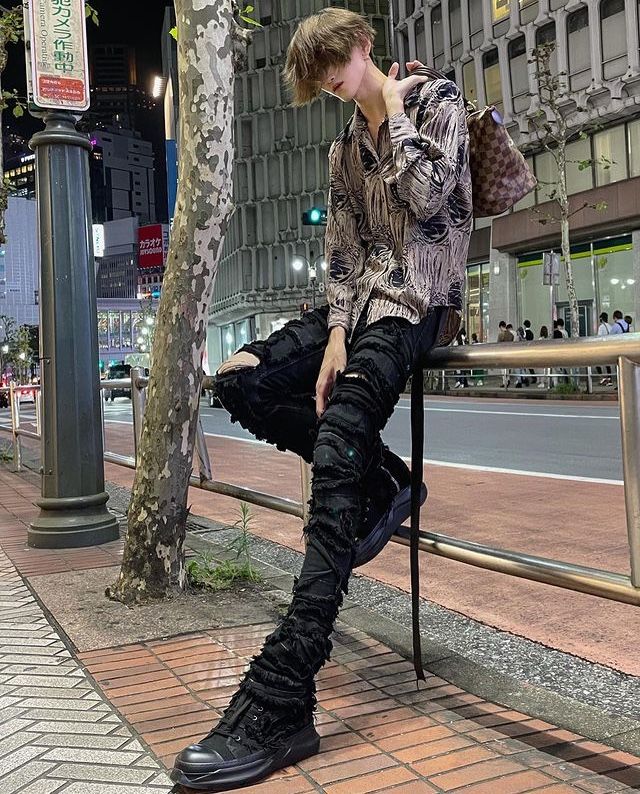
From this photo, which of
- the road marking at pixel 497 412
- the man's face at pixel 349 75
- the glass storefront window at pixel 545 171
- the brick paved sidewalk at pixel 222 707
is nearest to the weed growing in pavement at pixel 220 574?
the brick paved sidewalk at pixel 222 707

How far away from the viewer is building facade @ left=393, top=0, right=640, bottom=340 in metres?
27.8

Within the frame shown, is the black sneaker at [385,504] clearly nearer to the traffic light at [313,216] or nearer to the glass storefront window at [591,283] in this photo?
the traffic light at [313,216]

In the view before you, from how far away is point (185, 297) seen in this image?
4043mm

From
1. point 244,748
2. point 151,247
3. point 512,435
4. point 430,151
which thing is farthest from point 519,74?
point 151,247

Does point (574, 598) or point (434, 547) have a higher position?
point (434, 547)

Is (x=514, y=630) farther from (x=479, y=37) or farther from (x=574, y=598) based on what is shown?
(x=479, y=37)

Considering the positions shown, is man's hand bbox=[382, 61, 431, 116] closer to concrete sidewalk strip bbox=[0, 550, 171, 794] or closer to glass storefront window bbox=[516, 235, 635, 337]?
concrete sidewalk strip bbox=[0, 550, 171, 794]

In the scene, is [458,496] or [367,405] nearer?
[367,405]

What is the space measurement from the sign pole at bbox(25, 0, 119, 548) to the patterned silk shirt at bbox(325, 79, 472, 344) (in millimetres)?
3024

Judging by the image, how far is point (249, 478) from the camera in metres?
8.26

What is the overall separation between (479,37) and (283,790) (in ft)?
122

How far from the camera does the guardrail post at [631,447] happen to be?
80.9 inches

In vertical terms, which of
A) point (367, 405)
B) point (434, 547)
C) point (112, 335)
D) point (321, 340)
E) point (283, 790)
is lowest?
point (283, 790)

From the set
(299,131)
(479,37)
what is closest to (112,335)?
(299,131)
